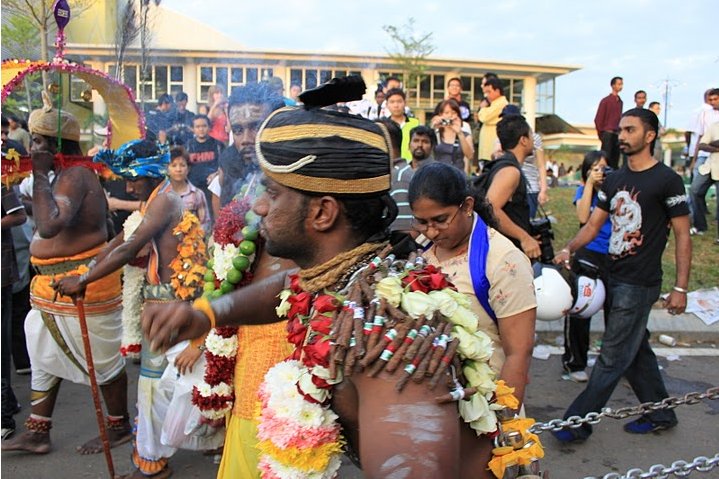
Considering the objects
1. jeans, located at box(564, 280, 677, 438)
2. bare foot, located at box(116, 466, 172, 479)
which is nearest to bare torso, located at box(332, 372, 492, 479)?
bare foot, located at box(116, 466, 172, 479)

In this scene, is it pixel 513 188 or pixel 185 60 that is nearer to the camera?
pixel 185 60

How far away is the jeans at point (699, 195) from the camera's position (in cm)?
1016

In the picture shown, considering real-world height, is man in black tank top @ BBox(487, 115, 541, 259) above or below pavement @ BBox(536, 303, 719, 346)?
above

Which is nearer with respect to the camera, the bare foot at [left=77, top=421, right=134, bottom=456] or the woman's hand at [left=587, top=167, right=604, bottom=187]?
the bare foot at [left=77, top=421, right=134, bottom=456]

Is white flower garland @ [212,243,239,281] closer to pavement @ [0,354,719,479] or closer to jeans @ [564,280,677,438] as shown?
pavement @ [0,354,719,479]

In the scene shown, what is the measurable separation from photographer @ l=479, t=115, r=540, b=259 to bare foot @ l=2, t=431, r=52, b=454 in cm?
356

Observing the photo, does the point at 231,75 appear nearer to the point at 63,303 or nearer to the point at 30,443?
the point at 63,303

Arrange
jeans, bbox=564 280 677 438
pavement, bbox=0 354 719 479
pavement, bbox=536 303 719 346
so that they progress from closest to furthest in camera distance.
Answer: pavement, bbox=0 354 719 479 → jeans, bbox=564 280 677 438 → pavement, bbox=536 303 719 346

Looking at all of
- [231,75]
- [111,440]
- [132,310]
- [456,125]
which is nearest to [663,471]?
[231,75]

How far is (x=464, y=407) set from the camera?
149 centimetres

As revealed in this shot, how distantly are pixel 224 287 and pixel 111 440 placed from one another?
256 centimetres

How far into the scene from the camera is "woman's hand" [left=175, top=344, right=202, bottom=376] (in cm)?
354

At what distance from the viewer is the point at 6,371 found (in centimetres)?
515

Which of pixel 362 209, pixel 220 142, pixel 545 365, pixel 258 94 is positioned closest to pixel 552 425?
pixel 362 209
